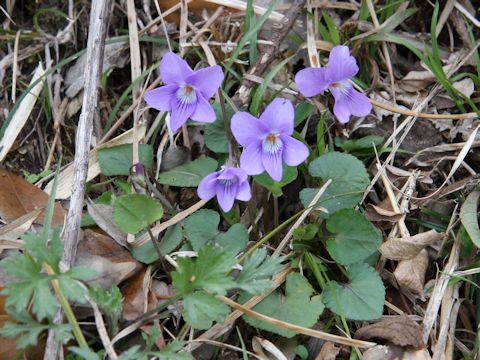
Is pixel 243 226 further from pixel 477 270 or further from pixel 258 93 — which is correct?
pixel 477 270

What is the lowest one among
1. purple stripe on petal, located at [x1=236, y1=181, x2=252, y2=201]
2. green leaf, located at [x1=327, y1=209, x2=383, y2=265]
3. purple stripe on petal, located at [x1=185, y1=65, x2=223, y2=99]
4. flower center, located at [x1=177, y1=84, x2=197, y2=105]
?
green leaf, located at [x1=327, y1=209, x2=383, y2=265]

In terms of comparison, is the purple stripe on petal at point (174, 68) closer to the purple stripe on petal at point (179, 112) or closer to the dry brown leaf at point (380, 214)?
the purple stripe on petal at point (179, 112)

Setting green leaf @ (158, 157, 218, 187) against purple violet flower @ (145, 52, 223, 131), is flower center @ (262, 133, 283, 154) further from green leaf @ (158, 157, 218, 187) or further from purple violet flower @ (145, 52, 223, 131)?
green leaf @ (158, 157, 218, 187)

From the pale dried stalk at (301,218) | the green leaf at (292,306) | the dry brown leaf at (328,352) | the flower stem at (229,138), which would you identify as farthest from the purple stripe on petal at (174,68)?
the dry brown leaf at (328,352)

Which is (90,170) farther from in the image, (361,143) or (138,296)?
(361,143)

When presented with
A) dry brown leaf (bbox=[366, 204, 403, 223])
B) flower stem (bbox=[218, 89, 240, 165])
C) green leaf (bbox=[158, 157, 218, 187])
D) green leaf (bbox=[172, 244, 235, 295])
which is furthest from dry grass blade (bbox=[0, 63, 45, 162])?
dry brown leaf (bbox=[366, 204, 403, 223])
